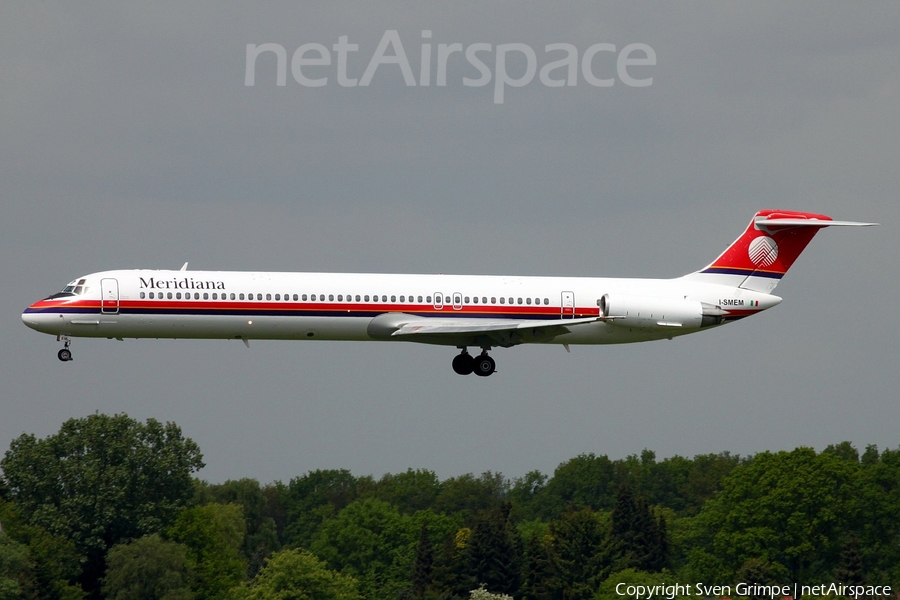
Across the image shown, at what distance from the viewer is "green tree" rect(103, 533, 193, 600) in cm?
8612

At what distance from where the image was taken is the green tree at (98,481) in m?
90.1

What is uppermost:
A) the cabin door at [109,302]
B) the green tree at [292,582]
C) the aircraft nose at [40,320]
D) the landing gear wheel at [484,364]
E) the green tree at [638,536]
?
the cabin door at [109,302]

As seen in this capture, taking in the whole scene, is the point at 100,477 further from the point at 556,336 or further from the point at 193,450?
the point at 556,336

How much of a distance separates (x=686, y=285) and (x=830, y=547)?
146 ft

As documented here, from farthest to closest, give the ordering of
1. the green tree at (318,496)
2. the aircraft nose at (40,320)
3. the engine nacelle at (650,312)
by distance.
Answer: the green tree at (318,496)
the engine nacelle at (650,312)
the aircraft nose at (40,320)

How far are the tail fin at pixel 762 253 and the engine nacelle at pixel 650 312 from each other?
3202 millimetres

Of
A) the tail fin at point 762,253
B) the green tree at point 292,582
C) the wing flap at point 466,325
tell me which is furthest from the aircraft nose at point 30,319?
the green tree at point 292,582

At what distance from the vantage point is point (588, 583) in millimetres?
98750

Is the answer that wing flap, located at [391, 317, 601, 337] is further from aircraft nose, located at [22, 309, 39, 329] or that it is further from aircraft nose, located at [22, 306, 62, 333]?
aircraft nose, located at [22, 309, 39, 329]

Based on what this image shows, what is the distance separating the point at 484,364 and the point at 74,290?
14.8 metres

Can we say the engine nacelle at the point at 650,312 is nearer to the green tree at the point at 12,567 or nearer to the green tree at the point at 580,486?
the green tree at the point at 12,567

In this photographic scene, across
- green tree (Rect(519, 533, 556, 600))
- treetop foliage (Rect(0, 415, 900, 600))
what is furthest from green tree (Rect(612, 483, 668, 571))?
green tree (Rect(519, 533, 556, 600))

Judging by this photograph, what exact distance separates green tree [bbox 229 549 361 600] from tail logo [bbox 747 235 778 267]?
40759 mm

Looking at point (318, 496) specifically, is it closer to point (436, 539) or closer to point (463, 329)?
point (436, 539)
